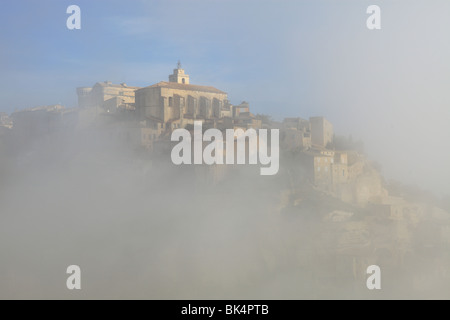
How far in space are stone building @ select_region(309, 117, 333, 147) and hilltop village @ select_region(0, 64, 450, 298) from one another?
6 centimetres

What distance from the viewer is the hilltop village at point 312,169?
32.2 metres

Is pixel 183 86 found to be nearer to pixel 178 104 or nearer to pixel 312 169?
pixel 178 104

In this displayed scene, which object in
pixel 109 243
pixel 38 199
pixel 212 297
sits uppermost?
pixel 38 199

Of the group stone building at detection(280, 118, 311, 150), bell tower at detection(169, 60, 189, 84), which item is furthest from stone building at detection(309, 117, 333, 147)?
bell tower at detection(169, 60, 189, 84)

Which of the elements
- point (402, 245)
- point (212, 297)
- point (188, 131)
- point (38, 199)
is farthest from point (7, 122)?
point (402, 245)

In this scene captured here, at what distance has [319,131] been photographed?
1395 inches

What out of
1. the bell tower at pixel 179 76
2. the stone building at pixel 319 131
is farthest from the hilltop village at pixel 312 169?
the bell tower at pixel 179 76

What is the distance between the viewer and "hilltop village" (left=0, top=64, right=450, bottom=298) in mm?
32250

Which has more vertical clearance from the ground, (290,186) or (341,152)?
(341,152)

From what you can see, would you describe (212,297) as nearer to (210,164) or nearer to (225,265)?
(225,265)

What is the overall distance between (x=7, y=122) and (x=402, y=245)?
36.3m

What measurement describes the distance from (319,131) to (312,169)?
4483mm

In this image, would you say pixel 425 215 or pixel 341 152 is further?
pixel 425 215
